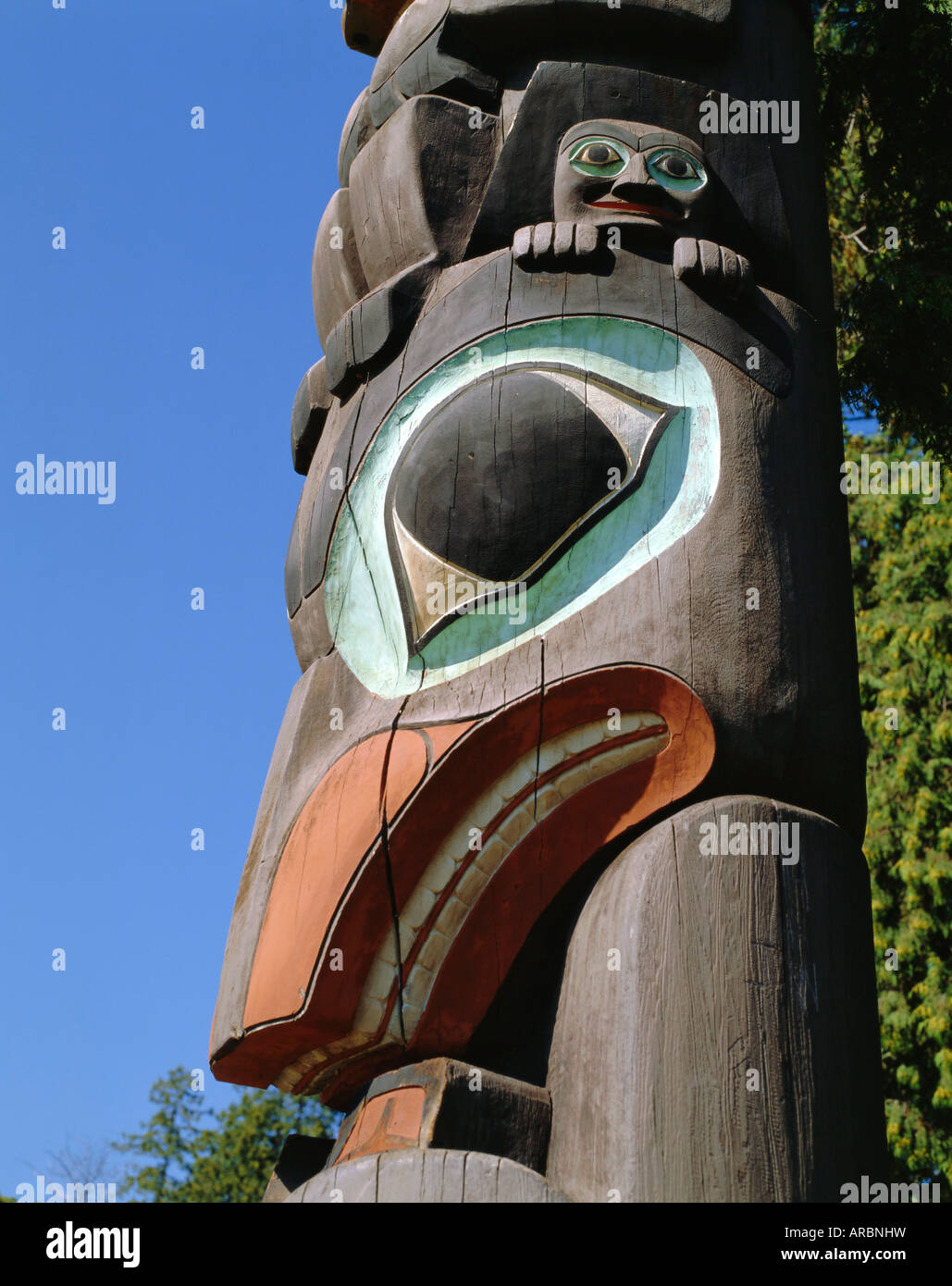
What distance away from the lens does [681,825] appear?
10.4ft

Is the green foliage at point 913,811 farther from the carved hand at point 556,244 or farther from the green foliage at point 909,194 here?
the carved hand at point 556,244

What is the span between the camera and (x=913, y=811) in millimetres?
9227

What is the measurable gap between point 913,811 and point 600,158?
610cm

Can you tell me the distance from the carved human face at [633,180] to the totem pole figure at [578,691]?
0.04 feet

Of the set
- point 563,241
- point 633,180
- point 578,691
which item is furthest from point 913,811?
point 578,691

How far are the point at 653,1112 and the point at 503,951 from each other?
1.95 ft

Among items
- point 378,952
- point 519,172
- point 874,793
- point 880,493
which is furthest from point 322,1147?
point 880,493

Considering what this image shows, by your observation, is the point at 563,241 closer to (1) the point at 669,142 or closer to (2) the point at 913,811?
(1) the point at 669,142

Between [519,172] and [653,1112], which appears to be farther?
[519,172]

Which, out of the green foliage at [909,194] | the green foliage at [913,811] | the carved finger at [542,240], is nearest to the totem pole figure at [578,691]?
the carved finger at [542,240]

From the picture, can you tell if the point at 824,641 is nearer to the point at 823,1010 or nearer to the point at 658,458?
the point at 658,458

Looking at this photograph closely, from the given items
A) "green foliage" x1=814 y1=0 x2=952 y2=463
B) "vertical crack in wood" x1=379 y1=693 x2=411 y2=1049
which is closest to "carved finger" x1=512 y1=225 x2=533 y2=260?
"vertical crack in wood" x1=379 y1=693 x2=411 y2=1049

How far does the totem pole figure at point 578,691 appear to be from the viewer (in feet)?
9.78
